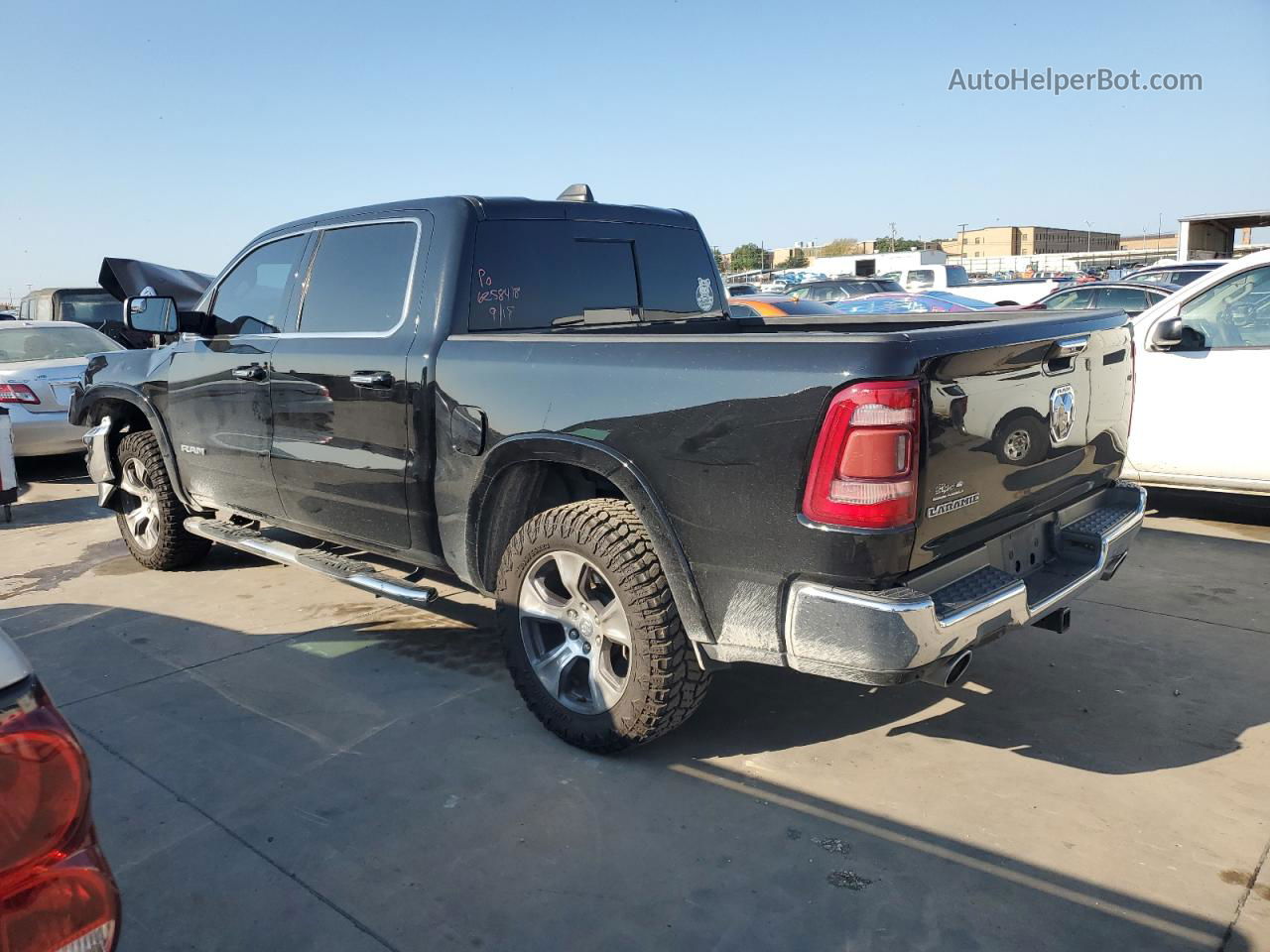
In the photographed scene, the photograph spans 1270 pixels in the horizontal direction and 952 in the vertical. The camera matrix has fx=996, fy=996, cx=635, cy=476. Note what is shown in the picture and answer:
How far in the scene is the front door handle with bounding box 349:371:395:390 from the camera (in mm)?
3971

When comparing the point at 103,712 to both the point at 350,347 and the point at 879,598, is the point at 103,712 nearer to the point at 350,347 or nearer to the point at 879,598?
the point at 350,347

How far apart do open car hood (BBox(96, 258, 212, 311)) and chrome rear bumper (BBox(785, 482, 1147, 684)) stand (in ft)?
37.6

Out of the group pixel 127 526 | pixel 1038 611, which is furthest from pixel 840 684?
pixel 127 526

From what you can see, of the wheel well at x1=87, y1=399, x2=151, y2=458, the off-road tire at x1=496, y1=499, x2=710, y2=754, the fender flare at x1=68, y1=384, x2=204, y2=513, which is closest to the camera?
the off-road tire at x1=496, y1=499, x2=710, y2=754

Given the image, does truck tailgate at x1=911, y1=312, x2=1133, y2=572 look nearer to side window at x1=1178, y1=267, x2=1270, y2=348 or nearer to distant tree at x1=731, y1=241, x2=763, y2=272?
side window at x1=1178, y1=267, x2=1270, y2=348

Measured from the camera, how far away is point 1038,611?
3.13m

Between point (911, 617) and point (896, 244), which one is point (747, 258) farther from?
point (911, 617)

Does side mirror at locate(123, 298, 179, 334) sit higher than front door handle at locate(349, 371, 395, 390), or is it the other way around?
side mirror at locate(123, 298, 179, 334)

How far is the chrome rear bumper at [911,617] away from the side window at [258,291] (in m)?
3.15

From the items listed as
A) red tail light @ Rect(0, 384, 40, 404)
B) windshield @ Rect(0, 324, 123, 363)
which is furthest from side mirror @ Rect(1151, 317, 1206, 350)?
red tail light @ Rect(0, 384, 40, 404)

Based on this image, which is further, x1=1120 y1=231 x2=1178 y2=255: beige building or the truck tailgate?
x1=1120 y1=231 x2=1178 y2=255: beige building

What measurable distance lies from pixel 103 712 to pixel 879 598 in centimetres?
314

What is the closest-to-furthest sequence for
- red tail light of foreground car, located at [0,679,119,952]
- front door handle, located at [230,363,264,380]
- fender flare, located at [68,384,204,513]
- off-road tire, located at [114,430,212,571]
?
red tail light of foreground car, located at [0,679,119,952] → front door handle, located at [230,363,264,380] → fender flare, located at [68,384,204,513] → off-road tire, located at [114,430,212,571]

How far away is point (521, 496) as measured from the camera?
3.71m
